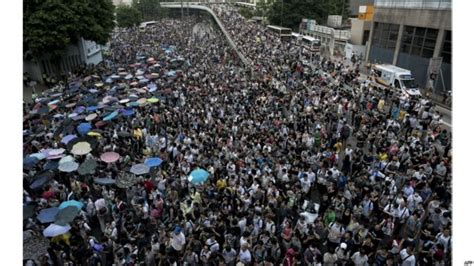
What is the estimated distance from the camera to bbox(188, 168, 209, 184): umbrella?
32.6ft

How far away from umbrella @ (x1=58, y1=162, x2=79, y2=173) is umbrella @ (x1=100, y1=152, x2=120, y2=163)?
842 millimetres

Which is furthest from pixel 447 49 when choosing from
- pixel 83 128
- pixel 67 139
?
pixel 67 139

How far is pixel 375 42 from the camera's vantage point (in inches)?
1267

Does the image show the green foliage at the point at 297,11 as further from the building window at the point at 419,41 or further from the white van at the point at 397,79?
the white van at the point at 397,79

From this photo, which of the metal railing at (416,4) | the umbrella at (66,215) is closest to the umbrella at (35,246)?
the umbrella at (66,215)

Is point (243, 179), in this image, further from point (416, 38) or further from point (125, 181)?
point (416, 38)

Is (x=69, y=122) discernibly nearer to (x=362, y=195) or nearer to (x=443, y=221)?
(x=362, y=195)

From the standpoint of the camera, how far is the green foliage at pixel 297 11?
48000mm

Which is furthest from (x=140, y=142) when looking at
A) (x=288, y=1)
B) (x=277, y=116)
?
(x=288, y=1)

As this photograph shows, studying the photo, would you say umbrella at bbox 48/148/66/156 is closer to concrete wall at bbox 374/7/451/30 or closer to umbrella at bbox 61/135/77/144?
umbrella at bbox 61/135/77/144

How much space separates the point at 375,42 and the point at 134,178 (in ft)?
95.9

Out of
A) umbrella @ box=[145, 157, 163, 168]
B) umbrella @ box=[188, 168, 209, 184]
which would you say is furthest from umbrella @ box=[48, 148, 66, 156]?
umbrella @ box=[188, 168, 209, 184]

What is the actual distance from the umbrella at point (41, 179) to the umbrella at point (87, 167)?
825mm

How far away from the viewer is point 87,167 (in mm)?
10672
